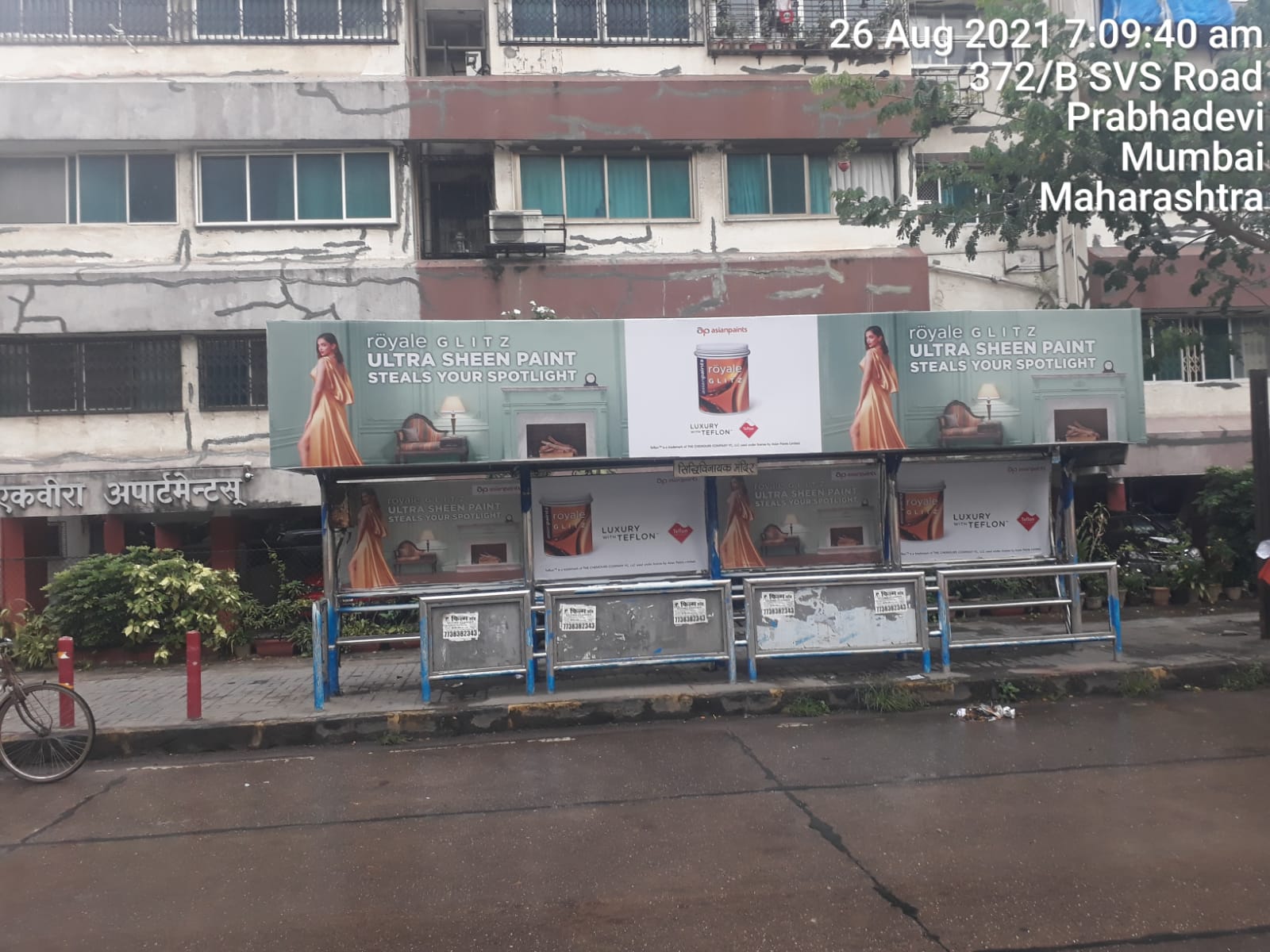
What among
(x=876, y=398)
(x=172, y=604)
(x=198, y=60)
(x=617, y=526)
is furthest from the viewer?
(x=198, y=60)

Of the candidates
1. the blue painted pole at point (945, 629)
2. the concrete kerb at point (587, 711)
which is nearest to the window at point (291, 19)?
the concrete kerb at point (587, 711)

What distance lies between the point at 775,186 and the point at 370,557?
32.1ft

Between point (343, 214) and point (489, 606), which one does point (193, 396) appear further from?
point (489, 606)

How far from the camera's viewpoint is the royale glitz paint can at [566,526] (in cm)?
1080

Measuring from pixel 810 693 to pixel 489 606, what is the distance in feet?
10.1

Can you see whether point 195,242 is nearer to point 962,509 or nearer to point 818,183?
point 818,183

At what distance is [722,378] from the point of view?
9938 mm

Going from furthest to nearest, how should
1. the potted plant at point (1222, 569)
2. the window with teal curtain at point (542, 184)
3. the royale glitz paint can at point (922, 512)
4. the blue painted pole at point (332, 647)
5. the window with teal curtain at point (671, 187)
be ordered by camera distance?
the window with teal curtain at point (671, 187) < the window with teal curtain at point (542, 184) < the potted plant at point (1222, 569) < the royale glitz paint can at point (922, 512) < the blue painted pole at point (332, 647)

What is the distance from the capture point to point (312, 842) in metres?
6.25

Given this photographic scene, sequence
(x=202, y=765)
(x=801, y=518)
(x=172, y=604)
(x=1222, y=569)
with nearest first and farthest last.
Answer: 1. (x=202, y=765)
2. (x=801, y=518)
3. (x=172, y=604)
4. (x=1222, y=569)

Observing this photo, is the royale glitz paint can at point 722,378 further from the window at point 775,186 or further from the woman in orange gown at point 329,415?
the window at point 775,186

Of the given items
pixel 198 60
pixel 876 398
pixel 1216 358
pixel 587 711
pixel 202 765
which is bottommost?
pixel 202 765

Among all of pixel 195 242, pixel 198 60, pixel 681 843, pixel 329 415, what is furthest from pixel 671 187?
pixel 681 843

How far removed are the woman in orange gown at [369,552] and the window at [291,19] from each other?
30.5 ft
